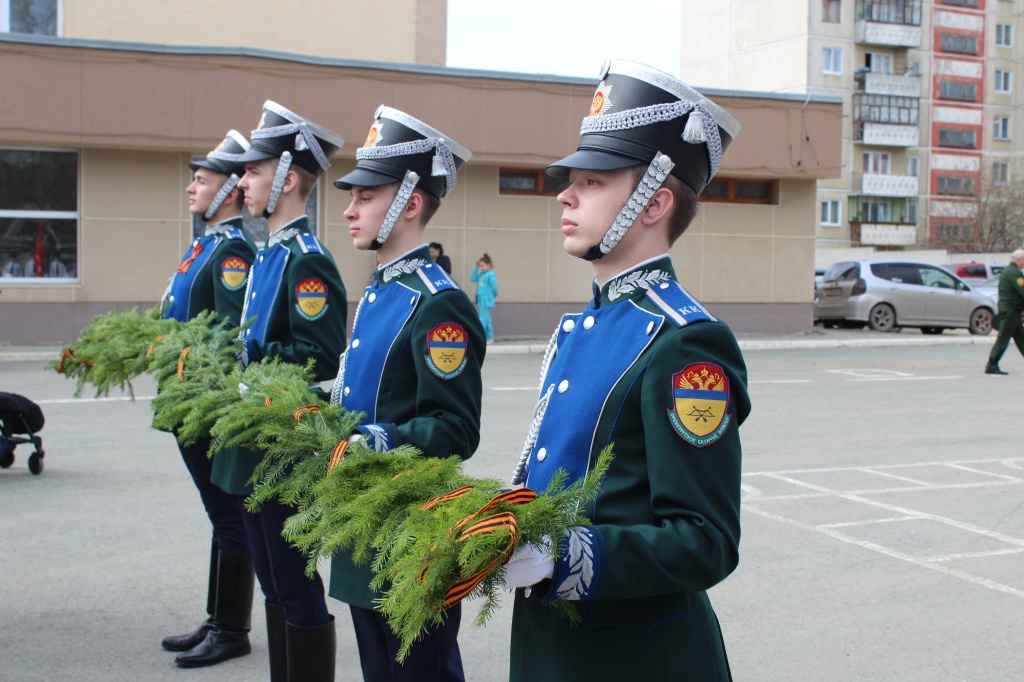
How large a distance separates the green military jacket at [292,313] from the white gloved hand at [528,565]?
234 cm

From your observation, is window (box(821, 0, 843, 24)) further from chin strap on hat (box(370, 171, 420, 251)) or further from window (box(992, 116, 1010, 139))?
chin strap on hat (box(370, 171, 420, 251))

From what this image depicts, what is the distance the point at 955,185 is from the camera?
265 feet

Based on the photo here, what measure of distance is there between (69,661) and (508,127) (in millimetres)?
18215

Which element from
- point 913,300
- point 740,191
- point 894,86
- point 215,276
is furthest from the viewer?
point 894,86

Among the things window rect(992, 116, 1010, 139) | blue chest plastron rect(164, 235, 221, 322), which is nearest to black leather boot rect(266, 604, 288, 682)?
blue chest plastron rect(164, 235, 221, 322)

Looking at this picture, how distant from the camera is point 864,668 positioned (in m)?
5.20

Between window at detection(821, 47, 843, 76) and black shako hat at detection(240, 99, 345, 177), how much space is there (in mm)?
74464

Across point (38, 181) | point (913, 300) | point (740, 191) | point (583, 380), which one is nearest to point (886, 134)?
point (913, 300)

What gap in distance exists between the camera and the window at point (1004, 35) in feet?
268

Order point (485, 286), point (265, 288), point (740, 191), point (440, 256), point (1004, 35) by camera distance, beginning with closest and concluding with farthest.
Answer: point (265, 288) → point (440, 256) → point (485, 286) → point (740, 191) → point (1004, 35)

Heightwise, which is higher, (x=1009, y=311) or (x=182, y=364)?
(x=182, y=364)

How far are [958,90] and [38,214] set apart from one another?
72680 mm

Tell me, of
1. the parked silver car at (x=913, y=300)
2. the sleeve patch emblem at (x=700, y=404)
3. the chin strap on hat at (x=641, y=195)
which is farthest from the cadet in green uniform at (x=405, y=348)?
the parked silver car at (x=913, y=300)

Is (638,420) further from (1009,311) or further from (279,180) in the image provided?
(1009,311)
